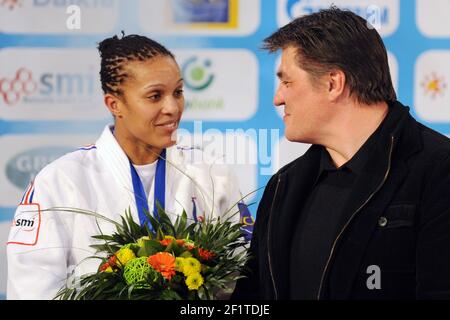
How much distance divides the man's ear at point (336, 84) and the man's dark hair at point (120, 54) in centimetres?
77

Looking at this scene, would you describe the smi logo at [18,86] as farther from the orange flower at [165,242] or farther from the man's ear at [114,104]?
the orange flower at [165,242]

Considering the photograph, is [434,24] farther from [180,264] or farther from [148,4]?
[180,264]

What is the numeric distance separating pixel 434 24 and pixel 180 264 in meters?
1.42

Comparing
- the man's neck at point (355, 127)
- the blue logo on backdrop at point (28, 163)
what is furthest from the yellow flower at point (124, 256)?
the blue logo on backdrop at point (28, 163)

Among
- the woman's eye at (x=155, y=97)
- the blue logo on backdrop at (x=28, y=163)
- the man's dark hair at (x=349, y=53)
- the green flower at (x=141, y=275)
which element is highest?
the man's dark hair at (x=349, y=53)

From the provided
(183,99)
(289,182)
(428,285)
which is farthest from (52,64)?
(428,285)

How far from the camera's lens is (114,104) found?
8.46 ft

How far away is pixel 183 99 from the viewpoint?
259 cm

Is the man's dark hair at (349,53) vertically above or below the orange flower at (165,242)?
above

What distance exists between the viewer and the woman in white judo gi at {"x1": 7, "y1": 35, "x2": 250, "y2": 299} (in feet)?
7.79

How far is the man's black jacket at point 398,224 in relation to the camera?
1727 mm

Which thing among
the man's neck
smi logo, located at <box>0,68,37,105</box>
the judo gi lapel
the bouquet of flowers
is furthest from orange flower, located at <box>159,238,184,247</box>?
smi logo, located at <box>0,68,37,105</box>

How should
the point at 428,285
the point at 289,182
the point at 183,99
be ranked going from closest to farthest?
the point at 428,285 → the point at 289,182 → the point at 183,99

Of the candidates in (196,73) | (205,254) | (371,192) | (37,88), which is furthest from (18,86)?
(371,192)
